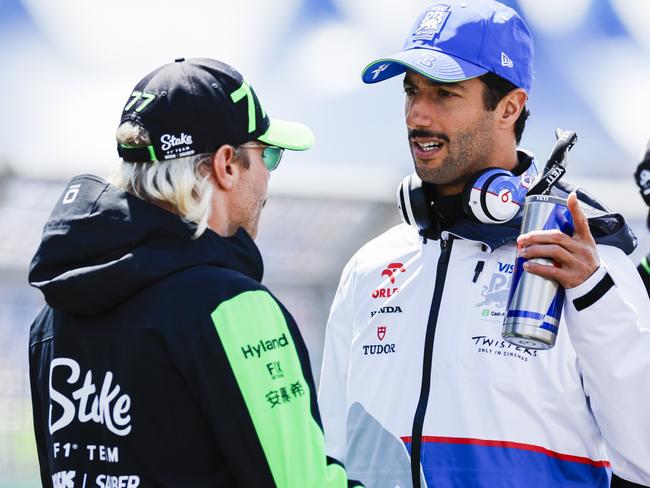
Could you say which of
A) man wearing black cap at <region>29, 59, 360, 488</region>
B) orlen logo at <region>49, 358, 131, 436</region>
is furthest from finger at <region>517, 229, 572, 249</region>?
orlen logo at <region>49, 358, 131, 436</region>

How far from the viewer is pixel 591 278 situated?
1.99m

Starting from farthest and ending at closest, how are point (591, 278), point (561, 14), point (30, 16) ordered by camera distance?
point (561, 14) → point (30, 16) → point (591, 278)

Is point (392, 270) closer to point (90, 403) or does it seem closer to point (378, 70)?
point (378, 70)

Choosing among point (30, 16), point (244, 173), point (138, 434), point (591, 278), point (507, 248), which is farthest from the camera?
point (30, 16)

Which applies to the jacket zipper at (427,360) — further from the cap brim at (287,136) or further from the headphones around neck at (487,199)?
the cap brim at (287,136)

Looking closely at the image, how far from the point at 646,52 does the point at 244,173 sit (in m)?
9.05

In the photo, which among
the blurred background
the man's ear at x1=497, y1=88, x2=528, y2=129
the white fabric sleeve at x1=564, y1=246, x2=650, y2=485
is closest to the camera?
the white fabric sleeve at x1=564, y1=246, x2=650, y2=485

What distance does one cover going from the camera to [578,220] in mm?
1951

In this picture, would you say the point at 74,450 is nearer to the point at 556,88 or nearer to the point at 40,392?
the point at 40,392

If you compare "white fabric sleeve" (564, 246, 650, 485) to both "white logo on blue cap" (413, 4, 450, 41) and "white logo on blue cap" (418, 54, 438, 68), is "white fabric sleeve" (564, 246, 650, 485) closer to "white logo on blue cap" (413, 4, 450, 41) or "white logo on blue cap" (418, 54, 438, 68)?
"white logo on blue cap" (418, 54, 438, 68)

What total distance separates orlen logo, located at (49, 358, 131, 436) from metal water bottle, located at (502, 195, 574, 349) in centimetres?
71

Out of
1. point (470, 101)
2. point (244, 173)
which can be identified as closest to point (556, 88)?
point (470, 101)

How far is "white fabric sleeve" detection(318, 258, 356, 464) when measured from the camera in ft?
7.94

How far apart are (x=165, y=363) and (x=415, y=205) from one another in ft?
2.97
